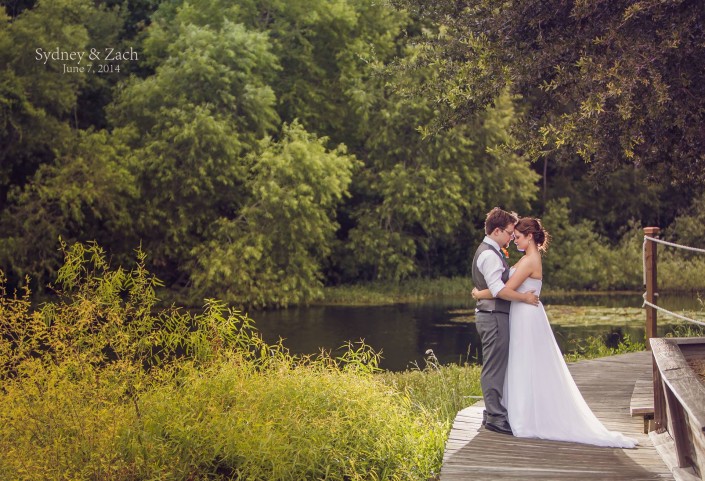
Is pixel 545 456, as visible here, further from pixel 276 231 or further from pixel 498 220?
pixel 276 231

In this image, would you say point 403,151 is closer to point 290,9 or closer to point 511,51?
point 290,9

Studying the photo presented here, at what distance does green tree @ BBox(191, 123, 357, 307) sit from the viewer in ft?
104

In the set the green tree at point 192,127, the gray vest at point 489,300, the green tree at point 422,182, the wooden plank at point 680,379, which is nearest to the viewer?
the wooden plank at point 680,379

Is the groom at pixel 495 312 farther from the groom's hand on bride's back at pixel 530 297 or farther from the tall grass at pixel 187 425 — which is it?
the tall grass at pixel 187 425

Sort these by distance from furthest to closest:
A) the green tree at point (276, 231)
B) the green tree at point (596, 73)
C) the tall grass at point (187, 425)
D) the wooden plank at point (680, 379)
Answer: the green tree at point (276, 231), the green tree at point (596, 73), the tall grass at point (187, 425), the wooden plank at point (680, 379)

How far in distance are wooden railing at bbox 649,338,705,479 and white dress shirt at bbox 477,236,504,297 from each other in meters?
1.30

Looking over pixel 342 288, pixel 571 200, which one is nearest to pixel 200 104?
pixel 342 288

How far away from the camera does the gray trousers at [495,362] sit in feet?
28.0

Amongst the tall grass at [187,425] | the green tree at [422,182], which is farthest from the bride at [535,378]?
the green tree at [422,182]

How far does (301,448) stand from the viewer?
8.19m

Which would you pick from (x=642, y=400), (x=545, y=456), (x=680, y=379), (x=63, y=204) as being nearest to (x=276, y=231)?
(x=63, y=204)

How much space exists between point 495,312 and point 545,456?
1.33m

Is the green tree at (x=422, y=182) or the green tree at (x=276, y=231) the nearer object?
the green tree at (x=276, y=231)

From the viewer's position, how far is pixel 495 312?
857cm
